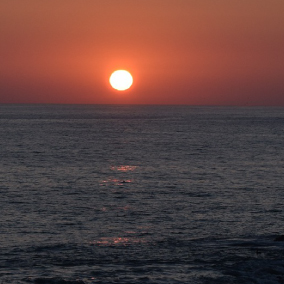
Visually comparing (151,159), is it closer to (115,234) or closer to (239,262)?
(115,234)

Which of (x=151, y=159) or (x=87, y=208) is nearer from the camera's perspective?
(x=87, y=208)

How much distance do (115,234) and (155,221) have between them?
14.4ft

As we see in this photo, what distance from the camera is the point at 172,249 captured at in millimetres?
32875

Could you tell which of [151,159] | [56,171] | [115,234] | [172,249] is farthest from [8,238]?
[151,159]

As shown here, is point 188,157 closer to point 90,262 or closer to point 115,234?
point 115,234

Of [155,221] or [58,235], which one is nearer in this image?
[58,235]

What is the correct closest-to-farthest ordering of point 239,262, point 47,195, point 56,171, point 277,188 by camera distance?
point 239,262
point 47,195
point 277,188
point 56,171

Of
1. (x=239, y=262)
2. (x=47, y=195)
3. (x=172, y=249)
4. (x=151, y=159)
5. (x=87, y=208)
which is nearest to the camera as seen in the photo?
(x=239, y=262)

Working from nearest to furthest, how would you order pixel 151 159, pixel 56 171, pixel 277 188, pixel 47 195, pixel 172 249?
pixel 172 249, pixel 47 195, pixel 277 188, pixel 56 171, pixel 151 159

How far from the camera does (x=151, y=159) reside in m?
84.2

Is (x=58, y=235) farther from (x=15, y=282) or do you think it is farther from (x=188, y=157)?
(x=188, y=157)

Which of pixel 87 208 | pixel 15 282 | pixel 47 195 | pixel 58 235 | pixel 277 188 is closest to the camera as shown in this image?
pixel 15 282

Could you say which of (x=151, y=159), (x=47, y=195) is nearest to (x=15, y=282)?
(x=47, y=195)

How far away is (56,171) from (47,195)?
58.1ft
